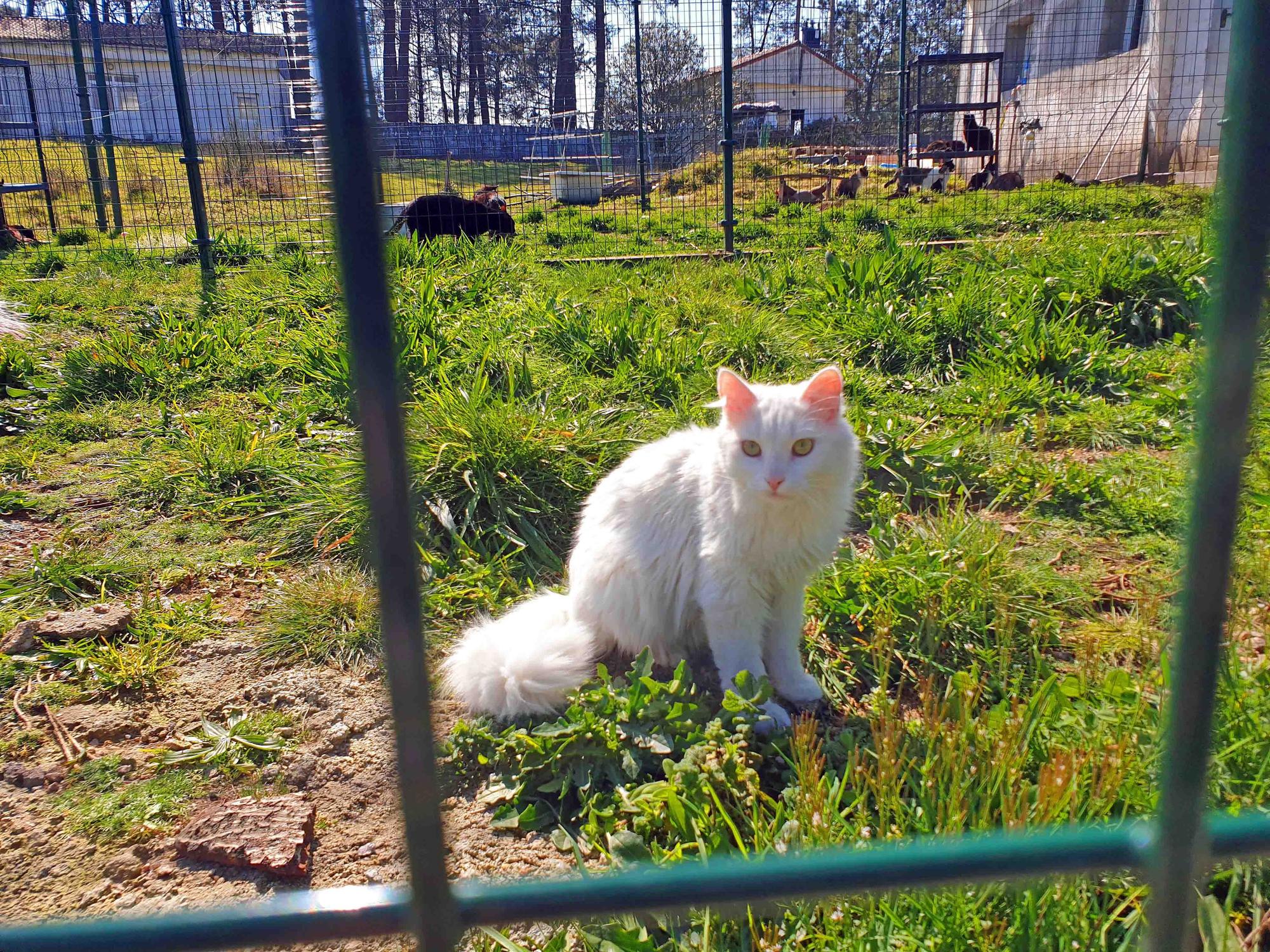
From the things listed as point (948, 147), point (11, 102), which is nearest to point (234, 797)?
point (11, 102)

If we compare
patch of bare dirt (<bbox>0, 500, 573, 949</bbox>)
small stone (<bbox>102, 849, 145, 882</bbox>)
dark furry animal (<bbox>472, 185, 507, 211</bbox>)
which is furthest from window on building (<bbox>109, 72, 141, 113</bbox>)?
small stone (<bbox>102, 849, 145, 882</bbox>)

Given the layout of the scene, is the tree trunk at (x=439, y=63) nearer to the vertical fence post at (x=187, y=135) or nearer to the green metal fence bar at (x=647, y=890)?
the vertical fence post at (x=187, y=135)

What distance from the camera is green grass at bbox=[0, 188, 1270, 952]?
5.13 ft

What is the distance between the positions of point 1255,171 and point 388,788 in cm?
200

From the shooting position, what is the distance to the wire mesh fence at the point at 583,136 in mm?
8570

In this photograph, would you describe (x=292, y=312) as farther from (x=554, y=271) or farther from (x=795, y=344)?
(x=795, y=344)

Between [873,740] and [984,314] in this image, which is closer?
[873,740]

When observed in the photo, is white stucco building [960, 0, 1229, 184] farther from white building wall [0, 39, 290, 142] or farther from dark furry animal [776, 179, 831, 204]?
white building wall [0, 39, 290, 142]

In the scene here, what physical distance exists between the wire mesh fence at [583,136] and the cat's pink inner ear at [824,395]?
4057mm

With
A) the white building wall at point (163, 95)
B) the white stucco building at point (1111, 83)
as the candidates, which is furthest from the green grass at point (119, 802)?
the white stucco building at point (1111, 83)

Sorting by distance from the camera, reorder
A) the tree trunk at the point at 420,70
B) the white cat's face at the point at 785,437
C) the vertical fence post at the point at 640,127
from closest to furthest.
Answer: the white cat's face at the point at 785,437
the tree trunk at the point at 420,70
the vertical fence post at the point at 640,127

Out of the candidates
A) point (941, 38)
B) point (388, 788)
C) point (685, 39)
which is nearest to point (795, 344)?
point (388, 788)

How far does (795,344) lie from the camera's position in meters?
4.55

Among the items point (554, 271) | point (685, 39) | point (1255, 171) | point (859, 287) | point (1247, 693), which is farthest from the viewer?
point (685, 39)
